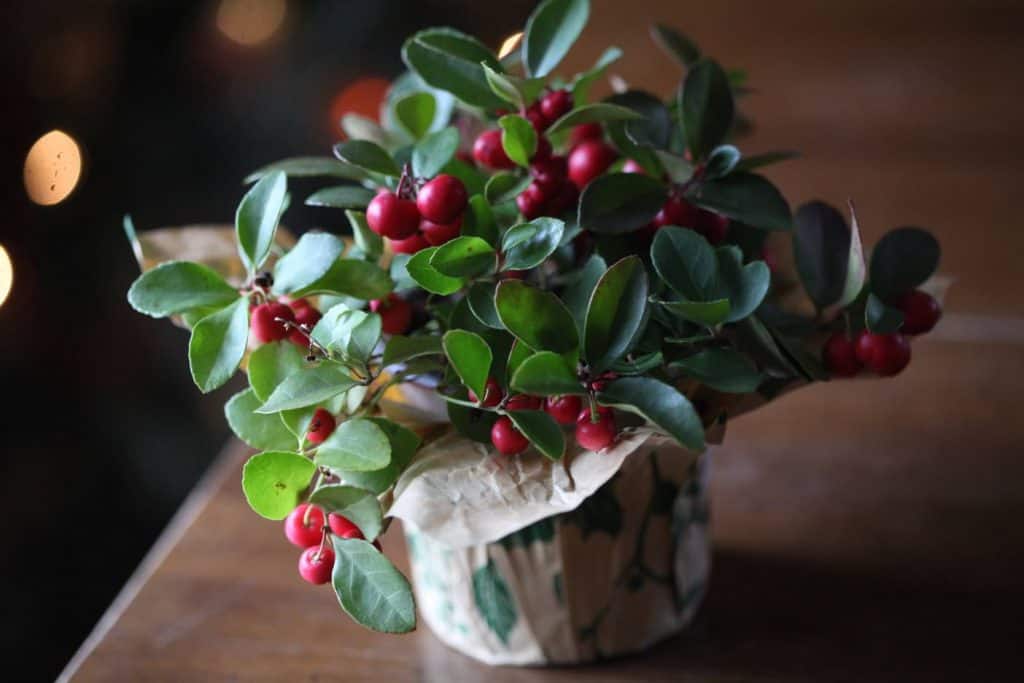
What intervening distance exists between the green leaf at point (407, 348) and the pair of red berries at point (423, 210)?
4 centimetres

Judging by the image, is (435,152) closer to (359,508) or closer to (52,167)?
(359,508)

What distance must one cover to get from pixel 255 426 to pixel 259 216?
10 cm

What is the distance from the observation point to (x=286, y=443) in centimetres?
47

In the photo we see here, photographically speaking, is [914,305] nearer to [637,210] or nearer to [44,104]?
[637,210]

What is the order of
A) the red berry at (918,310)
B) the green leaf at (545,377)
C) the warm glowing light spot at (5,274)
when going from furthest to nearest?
the warm glowing light spot at (5,274) < the red berry at (918,310) < the green leaf at (545,377)

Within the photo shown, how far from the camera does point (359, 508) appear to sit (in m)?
0.45

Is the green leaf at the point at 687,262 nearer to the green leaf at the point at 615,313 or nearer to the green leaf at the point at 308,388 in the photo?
the green leaf at the point at 615,313

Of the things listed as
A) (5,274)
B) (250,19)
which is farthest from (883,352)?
(250,19)

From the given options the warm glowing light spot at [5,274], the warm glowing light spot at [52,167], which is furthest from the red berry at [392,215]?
the warm glowing light spot at [5,274]

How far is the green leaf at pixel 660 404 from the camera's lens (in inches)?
15.8

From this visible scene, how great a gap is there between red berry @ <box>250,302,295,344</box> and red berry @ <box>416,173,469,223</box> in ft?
0.26

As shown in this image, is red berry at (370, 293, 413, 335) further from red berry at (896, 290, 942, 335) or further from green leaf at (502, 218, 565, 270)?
red berry at (896, 290, 942, 335)

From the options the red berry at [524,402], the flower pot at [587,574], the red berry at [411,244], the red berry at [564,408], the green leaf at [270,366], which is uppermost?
the red berry at [411,244]

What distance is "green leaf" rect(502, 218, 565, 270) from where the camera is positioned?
0.41 metres
